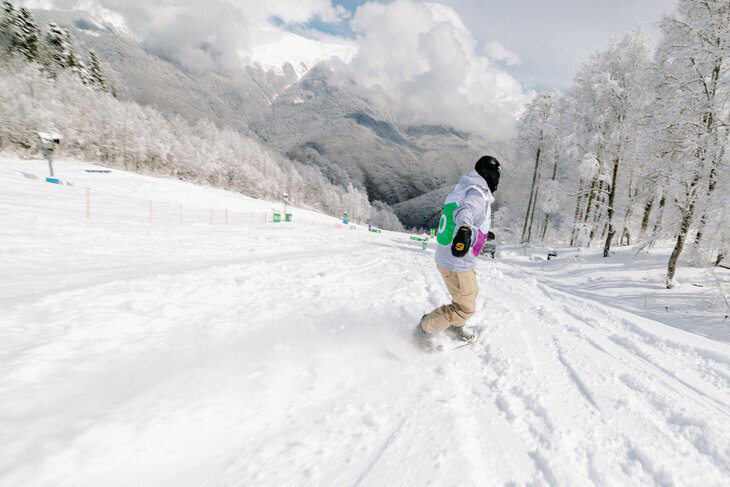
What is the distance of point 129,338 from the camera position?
117 inches

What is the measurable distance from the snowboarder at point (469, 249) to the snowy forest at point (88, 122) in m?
56.7

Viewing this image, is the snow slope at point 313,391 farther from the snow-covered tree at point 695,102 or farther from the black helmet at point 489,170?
the snow-covered tree at point 695,102

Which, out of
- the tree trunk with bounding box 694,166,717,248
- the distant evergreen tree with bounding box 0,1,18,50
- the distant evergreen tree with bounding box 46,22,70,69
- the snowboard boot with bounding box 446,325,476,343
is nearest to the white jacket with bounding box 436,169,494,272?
the snowboard boot with bounding box 446,325,476,343

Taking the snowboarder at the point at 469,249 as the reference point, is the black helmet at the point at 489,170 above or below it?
above

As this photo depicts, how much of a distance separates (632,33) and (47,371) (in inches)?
856

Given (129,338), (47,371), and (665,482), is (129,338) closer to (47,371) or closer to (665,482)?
(47,371)

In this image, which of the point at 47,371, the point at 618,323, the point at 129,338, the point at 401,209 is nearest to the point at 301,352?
the point at 129,338

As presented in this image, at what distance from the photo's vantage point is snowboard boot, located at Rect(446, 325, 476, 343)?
3670mm

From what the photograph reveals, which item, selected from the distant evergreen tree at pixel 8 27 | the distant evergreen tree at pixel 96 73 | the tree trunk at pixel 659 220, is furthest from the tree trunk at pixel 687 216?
the distant evergreen tree at pixel 96 73

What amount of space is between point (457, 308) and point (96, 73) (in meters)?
80.1

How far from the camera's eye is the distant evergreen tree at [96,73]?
5500 cm

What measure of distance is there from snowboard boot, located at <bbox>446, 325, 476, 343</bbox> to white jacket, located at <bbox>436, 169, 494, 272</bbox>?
0.79m

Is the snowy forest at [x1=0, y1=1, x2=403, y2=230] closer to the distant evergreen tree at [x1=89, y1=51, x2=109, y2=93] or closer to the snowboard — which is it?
the distant evergreen tree at [x1=89, y1=51, x2=109, y2=93]

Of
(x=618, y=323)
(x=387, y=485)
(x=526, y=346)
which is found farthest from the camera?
(x=618, y=323)
